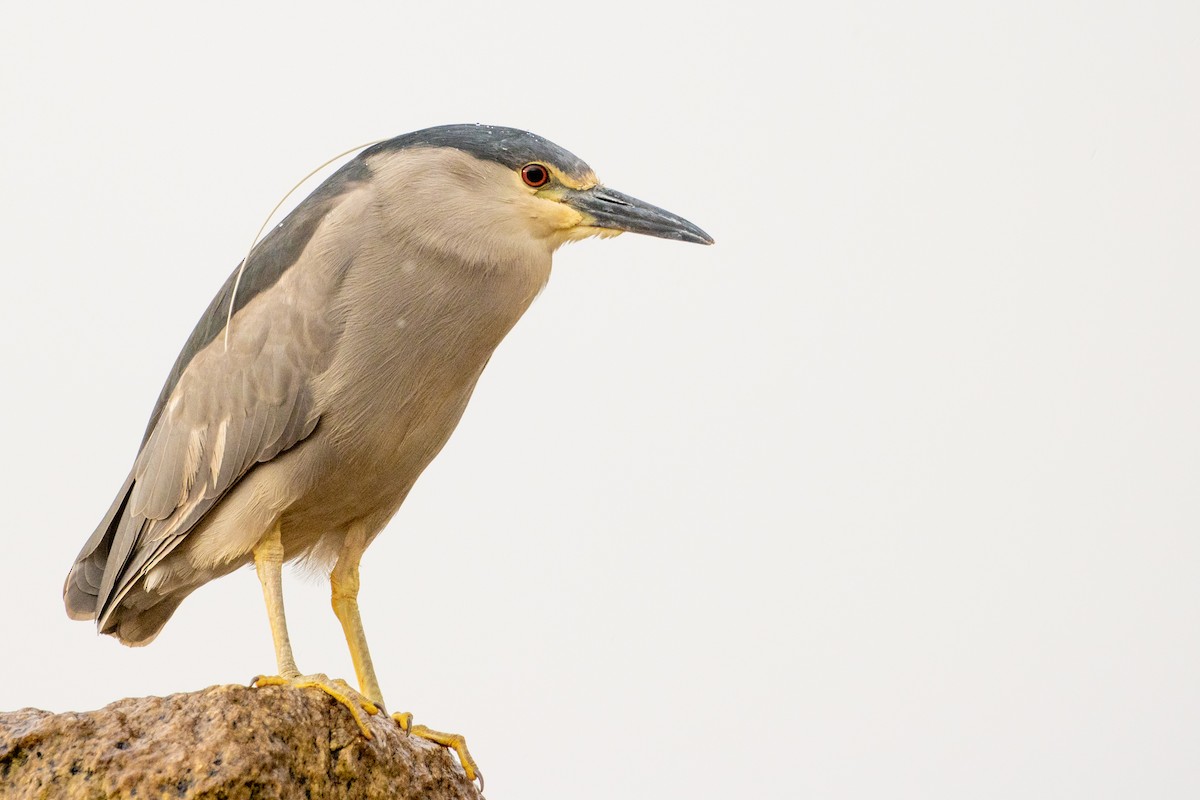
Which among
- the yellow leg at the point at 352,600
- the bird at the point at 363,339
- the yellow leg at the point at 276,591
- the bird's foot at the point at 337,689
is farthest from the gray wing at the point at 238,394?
the bird's foot at the point at 337,689

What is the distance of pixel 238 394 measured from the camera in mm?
3797

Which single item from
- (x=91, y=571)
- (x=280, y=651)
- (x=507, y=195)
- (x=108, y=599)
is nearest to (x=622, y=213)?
(x=507, y=195)

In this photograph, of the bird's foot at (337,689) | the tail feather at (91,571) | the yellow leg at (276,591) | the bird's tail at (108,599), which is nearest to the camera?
the bird's foot at (337,689)

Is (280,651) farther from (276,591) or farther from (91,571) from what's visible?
(91,571)

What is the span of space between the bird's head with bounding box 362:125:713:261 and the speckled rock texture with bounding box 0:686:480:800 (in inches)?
54.2

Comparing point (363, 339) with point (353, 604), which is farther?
point (353, 604)

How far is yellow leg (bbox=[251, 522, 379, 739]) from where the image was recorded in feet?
10.6

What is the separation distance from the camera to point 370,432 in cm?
364

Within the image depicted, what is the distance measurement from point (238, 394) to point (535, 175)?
109 centimetres

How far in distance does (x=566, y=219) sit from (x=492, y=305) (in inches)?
13.0

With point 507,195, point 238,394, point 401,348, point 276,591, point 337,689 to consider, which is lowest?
point 337,689

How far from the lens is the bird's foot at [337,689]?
3.21m

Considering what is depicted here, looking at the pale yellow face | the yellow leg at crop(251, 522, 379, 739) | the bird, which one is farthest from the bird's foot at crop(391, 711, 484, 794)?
the pale yellow face

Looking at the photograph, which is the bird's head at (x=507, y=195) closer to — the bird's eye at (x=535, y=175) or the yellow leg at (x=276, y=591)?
the bird's eye at (x=535, y=175)
